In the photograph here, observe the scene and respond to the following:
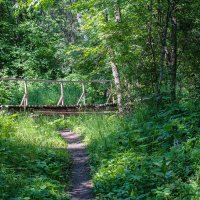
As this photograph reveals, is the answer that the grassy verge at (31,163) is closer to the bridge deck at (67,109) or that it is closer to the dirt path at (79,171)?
the dirt path at (79,171)

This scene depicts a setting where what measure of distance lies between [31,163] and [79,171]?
41.9 inches

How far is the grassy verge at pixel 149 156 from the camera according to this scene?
5188 mm

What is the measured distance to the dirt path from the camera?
6.28 m

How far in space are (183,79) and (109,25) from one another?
2744mm

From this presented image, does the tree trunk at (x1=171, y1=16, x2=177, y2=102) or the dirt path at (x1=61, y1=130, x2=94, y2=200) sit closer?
the dirt path at (x1=61, y1=130, x2=94, y2=200)

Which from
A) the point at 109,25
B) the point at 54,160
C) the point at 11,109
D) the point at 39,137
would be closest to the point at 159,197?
the point at 54,160

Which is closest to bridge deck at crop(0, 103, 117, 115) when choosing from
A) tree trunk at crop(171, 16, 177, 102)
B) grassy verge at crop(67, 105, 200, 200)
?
grassy verge at crop(67, 105, 200, 200)

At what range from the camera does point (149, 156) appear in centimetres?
659

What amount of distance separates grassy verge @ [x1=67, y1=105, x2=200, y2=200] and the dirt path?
0.21 m

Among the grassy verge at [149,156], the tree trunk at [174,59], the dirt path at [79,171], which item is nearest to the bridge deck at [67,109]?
the dirt path at [79,171]

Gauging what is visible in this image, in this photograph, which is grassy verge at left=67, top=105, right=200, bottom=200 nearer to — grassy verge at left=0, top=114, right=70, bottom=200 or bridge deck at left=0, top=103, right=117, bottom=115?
grassy verge at left=0, top=114, right=70, bottom=200

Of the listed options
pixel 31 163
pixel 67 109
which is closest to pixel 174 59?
pixel 31 163

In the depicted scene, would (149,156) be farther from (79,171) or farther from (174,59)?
(174,59)

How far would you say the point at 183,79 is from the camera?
10.5 m
